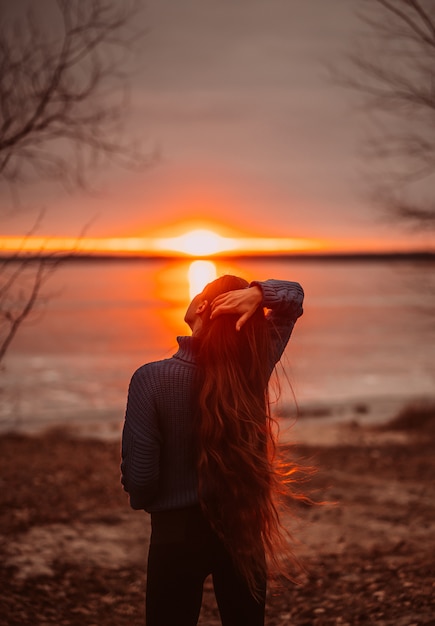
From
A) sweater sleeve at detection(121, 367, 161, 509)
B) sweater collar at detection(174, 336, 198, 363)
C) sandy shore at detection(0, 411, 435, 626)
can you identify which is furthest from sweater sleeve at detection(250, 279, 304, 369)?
sandy shore at detection(0, 411, 435, 626)

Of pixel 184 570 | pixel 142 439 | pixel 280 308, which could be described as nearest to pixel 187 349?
pixel 142 439

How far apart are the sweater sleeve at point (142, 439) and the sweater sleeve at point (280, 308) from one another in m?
0.60

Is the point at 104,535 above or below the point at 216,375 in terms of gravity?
below

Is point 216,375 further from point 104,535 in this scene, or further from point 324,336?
point 324,336

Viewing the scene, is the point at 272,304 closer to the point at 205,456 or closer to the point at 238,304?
the point at 238,304

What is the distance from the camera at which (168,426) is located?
2.79 m

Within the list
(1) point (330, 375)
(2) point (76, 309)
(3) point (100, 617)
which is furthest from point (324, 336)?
(3) point (100, 617)

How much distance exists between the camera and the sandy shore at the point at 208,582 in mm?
5566

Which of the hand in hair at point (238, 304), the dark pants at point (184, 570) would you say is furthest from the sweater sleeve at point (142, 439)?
the hand in hair at point (238, 304)

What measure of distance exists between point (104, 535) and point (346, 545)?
2577mm

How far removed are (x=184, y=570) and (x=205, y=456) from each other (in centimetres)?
44

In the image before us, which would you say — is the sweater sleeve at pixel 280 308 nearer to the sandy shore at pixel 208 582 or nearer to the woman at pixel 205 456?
the woman at pixel 205 456

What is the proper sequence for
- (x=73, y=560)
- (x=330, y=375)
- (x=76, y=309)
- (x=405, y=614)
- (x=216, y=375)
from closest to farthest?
(x=216, y=375) → (x=405, y=614) → (x=73, y=560) → (x=330, y=375) → (x=76, y=309)

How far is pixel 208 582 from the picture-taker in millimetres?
6594
